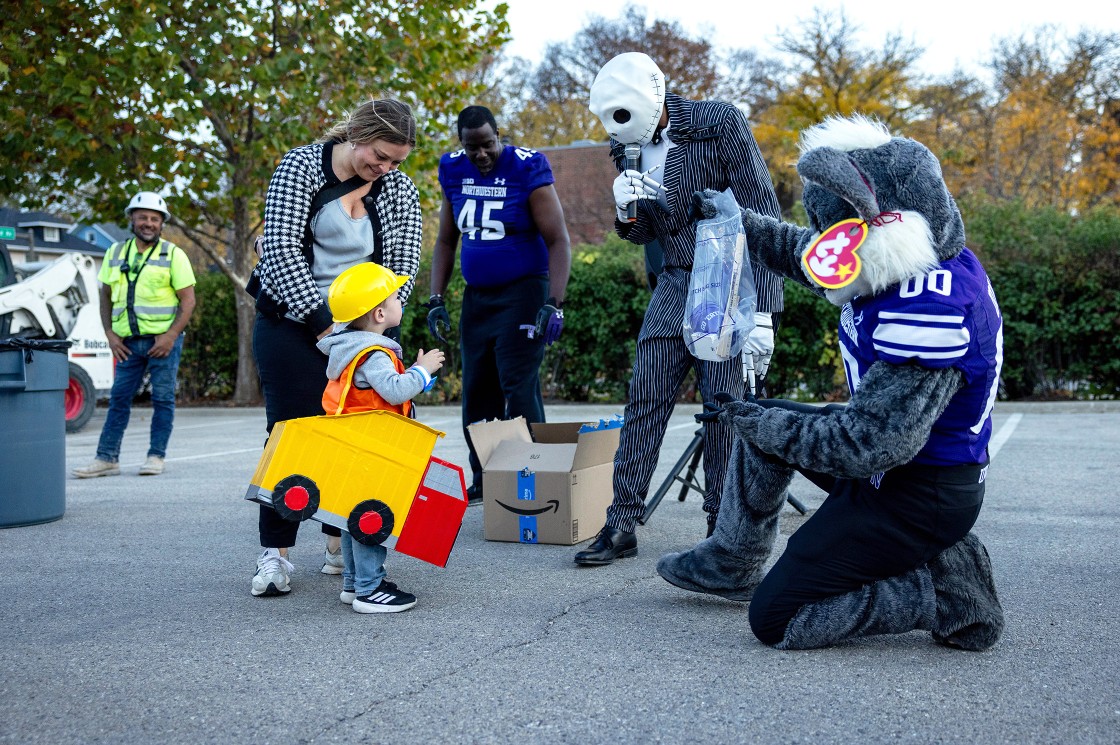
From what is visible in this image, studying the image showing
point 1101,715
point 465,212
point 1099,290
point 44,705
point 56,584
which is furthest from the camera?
point 1099,290

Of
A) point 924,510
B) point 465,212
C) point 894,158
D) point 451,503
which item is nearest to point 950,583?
point 924,510

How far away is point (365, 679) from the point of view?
9.78 feet

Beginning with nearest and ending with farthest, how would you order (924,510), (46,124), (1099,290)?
1. (924,510)
2. (1099,290)
3. (46,124)

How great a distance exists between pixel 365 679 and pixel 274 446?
1.05m

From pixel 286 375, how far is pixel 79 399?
9309mm

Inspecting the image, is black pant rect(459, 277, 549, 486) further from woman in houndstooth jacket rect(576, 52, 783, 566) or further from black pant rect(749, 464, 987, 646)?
black pant rect(749, 464, 987, 646)

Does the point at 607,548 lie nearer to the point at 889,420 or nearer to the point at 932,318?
the point at 889,420

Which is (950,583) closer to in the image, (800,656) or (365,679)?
(800,656)

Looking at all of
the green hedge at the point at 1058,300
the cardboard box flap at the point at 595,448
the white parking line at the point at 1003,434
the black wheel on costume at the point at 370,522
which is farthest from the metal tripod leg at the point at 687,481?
the green hedge at the point at 1058,300

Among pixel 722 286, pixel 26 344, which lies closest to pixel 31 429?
pixel 26 344

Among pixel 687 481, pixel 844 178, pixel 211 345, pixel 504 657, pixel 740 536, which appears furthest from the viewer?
pixel 211 345

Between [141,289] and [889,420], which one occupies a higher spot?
[141,289]

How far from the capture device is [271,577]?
157 inches

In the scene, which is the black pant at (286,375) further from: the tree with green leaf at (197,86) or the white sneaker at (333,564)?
the tree with green leaf at (197,86)
